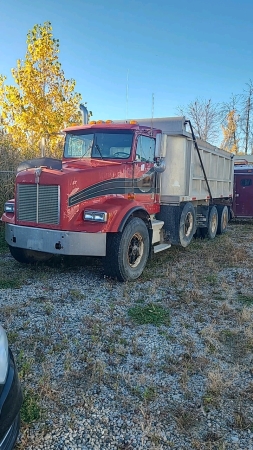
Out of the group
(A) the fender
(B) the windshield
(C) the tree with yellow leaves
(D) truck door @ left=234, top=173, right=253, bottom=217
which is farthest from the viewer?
(C) the tree with yellow leaves

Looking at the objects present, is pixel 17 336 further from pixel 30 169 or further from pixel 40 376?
pixel 30 169

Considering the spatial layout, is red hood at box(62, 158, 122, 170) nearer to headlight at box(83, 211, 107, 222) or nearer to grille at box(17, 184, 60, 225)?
grille at box(17, 184, 60, 225)

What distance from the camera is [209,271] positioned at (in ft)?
21.3

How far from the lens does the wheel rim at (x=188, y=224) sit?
25.9 ft

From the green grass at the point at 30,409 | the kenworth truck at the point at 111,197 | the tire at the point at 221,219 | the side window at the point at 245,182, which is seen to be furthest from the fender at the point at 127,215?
the side window at the point at 245,182

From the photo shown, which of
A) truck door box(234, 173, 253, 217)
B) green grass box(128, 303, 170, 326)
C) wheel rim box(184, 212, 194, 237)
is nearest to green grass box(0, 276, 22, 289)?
green grass box(128, 303, 170, 326)

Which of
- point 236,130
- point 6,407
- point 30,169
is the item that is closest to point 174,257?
point 30,169

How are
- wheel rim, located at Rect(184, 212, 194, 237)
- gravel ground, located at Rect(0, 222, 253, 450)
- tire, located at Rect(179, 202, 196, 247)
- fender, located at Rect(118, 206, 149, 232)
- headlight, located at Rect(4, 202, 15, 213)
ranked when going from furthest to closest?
wheel rim, located at Rect(184, 212, 194, 237)
tire, located at Rect(179, 202, 196, 247)
headlight, located at Rect(4, 202, 15, 213)
fender, located at Rect(118, 206, 149, 232)
gravel ground, located at Rect(0, 222, 253, 450)

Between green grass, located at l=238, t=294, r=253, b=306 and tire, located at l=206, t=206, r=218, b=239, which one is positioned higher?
tire, located at l=206, t=206, r=218, b=239

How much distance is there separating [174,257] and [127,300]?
2910mm

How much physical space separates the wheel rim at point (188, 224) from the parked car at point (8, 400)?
611 centimetres

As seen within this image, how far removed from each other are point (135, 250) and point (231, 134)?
3004 centimetres

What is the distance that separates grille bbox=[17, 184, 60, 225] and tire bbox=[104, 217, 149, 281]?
964 millimetres

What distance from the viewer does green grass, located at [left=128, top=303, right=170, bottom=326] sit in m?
4.21
